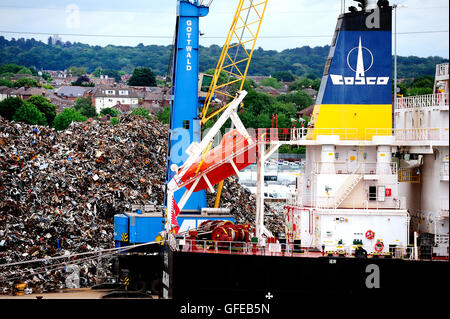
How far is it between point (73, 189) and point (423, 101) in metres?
18.1

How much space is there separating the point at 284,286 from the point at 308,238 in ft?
8.12

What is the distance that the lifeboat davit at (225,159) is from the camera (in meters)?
25.7

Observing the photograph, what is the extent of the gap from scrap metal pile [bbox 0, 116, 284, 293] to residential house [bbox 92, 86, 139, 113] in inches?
4200

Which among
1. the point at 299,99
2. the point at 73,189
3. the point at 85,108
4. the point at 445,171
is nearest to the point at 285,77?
the point at 299,99

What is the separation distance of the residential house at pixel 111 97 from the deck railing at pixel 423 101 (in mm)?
125185

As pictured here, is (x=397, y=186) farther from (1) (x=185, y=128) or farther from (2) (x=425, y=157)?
(1) (x=185, y=128)

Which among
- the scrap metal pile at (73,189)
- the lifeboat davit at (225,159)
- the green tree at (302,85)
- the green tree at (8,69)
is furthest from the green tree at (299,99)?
the lifeboat davit at (225,159)

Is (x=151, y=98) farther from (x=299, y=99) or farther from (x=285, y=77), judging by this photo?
(x=285, y=77)

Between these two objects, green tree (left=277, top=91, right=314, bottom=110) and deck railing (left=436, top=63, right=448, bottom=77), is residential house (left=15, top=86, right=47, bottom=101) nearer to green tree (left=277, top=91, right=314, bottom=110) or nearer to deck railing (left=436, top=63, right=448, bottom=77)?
green tree (left=277, top=91, right=314, bottom=110)

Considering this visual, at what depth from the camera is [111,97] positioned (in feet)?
497

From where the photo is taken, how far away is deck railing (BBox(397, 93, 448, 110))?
23.7 metres

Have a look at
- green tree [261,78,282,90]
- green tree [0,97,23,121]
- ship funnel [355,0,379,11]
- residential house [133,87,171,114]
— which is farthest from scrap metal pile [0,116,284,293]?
green tree [261,78,282,90]
